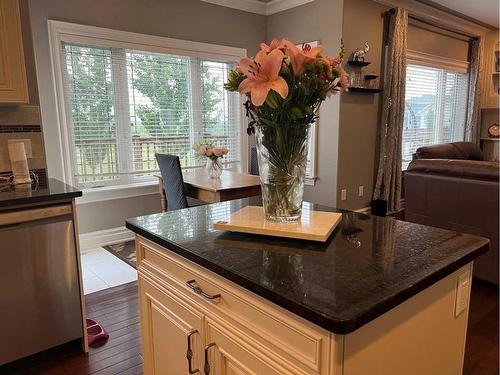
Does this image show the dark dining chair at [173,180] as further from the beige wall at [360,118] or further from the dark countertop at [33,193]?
the beige wall at [360,118]

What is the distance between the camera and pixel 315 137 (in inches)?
173

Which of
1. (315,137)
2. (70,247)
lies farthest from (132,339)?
(315,137)

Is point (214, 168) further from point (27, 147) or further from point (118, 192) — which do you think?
point (27, 147)

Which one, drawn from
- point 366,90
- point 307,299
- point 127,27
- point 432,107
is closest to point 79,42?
point 127,27

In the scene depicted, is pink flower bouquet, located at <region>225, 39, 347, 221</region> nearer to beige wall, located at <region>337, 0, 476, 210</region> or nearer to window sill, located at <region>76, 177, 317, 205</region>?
window sill, located at <region>76, 177, 317, 205</region>

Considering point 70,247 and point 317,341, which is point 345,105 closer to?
point 70,247

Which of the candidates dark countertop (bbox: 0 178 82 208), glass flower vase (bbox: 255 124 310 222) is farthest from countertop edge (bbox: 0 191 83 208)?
glass flower vase (bbox: 255 124 310 222)

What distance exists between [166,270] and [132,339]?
1243mm

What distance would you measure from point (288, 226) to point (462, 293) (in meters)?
0.56

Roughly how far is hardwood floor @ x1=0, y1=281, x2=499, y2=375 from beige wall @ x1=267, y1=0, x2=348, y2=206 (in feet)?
6.69

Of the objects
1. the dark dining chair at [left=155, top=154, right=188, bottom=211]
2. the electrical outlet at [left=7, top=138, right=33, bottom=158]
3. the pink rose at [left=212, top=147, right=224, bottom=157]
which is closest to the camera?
the electrical outlet at [left=7, top=138, right=33, bottom=158]

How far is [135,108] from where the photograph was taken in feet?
13.0

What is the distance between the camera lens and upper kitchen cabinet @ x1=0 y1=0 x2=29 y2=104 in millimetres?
2119

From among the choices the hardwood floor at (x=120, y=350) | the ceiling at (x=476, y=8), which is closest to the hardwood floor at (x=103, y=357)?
the hardwood floor at (x=120, y=350)
